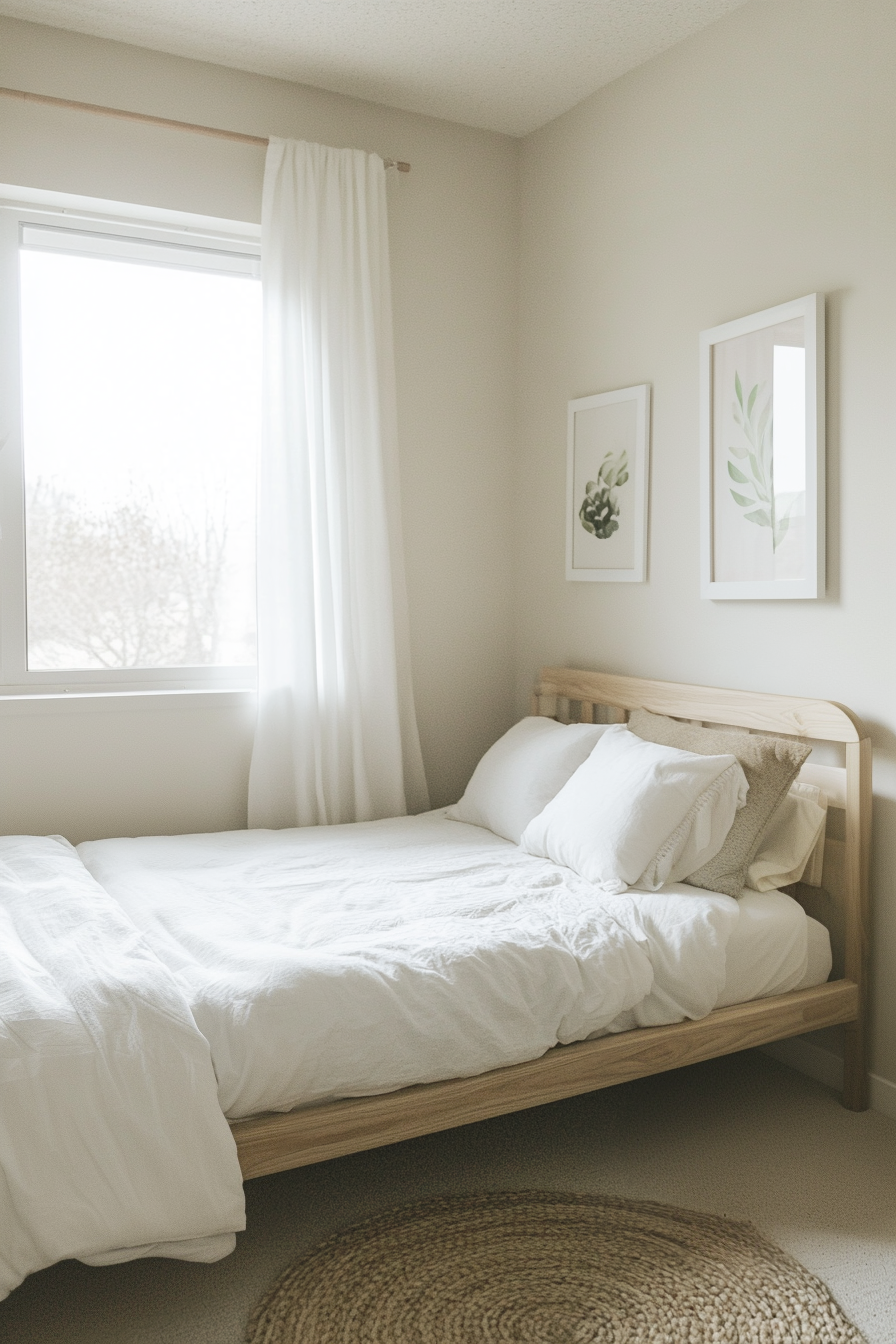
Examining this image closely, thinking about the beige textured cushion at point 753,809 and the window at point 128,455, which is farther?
the window at point 128,455

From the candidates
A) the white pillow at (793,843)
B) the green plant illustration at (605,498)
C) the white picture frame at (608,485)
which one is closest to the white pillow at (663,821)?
the white pillow at (793,843)

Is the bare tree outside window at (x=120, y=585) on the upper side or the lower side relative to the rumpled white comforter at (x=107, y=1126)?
upper

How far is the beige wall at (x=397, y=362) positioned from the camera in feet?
9.61

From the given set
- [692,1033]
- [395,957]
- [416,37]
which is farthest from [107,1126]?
[416,37]

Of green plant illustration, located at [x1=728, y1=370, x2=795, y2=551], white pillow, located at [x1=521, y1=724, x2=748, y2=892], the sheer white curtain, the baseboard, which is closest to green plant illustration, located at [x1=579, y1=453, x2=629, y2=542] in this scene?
green plant illustration, located at [x1=728, y1=370, x2=795, y2=551]

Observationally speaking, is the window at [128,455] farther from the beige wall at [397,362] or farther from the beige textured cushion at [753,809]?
the beige textured cushion at [753,809]

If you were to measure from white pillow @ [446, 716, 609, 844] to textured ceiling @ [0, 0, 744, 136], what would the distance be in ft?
6.32

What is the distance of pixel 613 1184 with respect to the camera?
2.10 metres

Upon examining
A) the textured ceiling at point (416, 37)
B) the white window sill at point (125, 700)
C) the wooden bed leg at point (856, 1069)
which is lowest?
the wooden bed leg at point (856, 1069)

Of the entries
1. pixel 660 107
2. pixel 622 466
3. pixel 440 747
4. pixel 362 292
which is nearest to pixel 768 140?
pixel 660 107

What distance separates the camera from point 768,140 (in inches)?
104

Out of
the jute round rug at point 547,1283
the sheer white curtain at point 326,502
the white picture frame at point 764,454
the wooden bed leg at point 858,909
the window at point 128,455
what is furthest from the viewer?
the sheer white curtain at point 326,502

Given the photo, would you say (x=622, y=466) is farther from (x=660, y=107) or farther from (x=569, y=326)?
(x=660, y=107)

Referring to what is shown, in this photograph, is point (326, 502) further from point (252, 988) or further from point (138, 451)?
point (252, 988)
